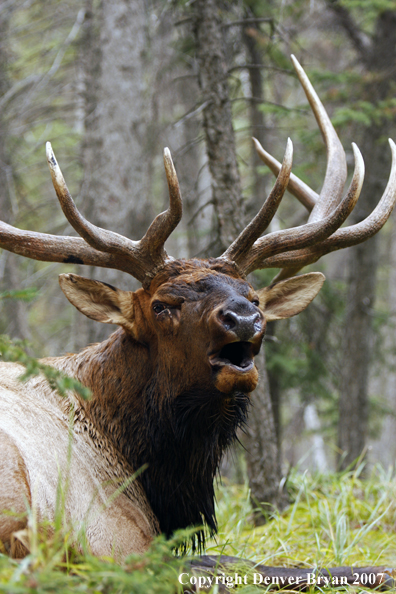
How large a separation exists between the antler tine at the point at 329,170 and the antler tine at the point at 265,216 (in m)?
0.79

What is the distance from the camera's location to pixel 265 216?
4020 millimetres

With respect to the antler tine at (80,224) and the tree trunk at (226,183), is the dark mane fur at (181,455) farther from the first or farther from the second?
the tree trunk at (226,183)

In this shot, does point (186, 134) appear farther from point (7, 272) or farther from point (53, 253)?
point (53, 253)

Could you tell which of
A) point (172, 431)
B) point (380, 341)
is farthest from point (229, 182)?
point (380, 341)

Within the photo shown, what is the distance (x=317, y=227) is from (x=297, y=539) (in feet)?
8.69

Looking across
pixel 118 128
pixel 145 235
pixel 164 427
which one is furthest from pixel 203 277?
pixel 118 128

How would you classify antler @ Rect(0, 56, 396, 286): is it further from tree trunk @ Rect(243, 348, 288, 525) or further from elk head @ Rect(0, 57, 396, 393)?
tree trunk @ Rect(243, 348, 288, 525)

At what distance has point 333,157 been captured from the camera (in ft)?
17.2

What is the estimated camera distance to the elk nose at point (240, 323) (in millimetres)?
3236

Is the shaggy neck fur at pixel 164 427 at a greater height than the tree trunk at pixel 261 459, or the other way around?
the shaggy neck fur at pixel 164 427

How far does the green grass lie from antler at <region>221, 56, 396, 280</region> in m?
2.03

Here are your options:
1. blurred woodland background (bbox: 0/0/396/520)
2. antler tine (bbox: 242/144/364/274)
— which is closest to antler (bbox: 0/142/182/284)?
antler tine (bbox: 242/144/364/274)

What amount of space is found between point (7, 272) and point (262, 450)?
597 centimetres

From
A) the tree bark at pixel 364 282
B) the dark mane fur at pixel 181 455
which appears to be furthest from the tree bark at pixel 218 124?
the tree bark at pixel 364 282
